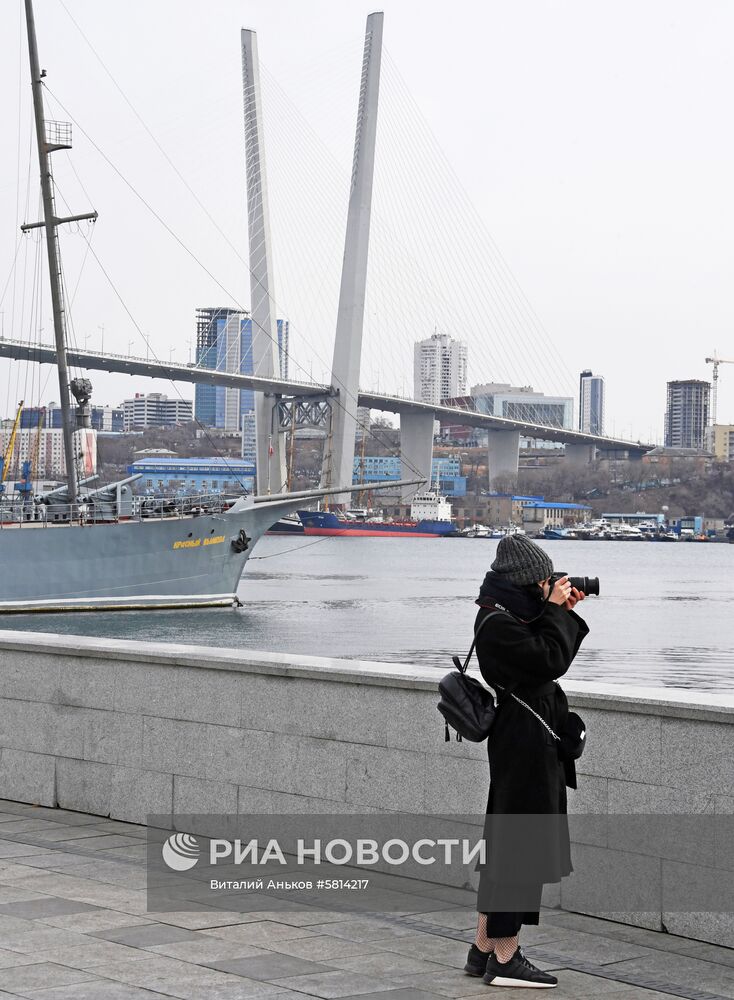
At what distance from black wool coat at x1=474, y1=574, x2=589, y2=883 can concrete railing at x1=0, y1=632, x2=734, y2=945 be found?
0.58 m

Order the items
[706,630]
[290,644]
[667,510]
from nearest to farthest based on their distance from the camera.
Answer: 1. [290,644]
2. [706,630]
3. [667,510]

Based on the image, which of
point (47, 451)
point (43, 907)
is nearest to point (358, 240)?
point (47, 451)

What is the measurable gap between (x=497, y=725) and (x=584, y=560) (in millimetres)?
78180

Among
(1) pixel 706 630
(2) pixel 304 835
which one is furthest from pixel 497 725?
(1) pixel 706 630

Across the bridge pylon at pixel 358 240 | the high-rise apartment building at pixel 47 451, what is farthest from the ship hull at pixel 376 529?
the bridge pylon at pixel 358 240

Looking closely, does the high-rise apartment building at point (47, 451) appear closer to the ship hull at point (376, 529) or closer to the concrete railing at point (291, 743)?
the ship hull at point (376, 529)

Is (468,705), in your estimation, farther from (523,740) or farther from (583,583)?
(583,583)

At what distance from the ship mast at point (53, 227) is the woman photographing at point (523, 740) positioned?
31026 mm

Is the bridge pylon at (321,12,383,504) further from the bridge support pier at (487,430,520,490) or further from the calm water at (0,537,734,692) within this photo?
the bridge support pier at (487,430,520,490)

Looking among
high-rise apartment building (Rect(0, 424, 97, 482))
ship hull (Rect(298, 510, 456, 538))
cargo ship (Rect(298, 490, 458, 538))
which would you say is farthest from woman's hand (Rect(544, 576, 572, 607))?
cargo ship (Rect(298, 490, 458, 538))

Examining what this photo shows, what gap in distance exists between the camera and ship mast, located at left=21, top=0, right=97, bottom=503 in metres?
34.6

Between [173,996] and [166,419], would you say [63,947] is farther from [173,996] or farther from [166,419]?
[166,419]

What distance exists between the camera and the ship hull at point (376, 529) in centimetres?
10475

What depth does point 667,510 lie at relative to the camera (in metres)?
113
